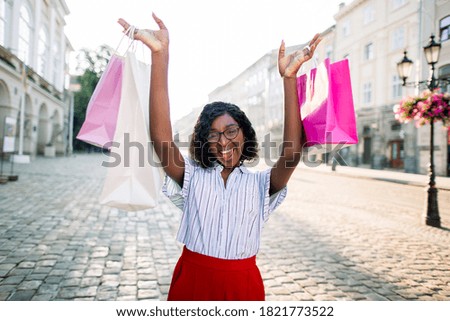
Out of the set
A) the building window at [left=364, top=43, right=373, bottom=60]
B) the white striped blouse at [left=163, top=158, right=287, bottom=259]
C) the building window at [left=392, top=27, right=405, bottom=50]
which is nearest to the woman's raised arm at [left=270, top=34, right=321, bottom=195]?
the white striped blouse at [left=163, top=158, right=287, bottom=259]

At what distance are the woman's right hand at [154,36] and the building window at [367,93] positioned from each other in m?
26.7

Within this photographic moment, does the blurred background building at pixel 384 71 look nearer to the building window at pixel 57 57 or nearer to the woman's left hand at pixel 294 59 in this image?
the building window at pixel 57 57

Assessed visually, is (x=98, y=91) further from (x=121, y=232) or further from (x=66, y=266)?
(x=121, y=232)

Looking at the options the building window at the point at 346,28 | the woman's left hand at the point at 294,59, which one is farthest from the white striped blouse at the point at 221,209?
the building window at the point at 346,28

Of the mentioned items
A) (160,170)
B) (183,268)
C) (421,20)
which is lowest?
(183,268)

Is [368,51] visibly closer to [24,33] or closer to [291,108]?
[24,33]

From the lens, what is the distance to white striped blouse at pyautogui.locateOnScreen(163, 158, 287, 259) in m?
1.50

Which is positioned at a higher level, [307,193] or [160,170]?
[160,170]

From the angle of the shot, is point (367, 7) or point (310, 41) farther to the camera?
point (367, 7)

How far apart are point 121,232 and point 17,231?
1542 mm

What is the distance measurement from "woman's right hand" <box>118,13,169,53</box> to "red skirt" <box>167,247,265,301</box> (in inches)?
36.9

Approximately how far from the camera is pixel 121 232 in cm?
545

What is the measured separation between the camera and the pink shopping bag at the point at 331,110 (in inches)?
54.1

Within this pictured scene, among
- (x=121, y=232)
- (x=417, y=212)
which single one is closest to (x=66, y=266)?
(x=121, y=232)
